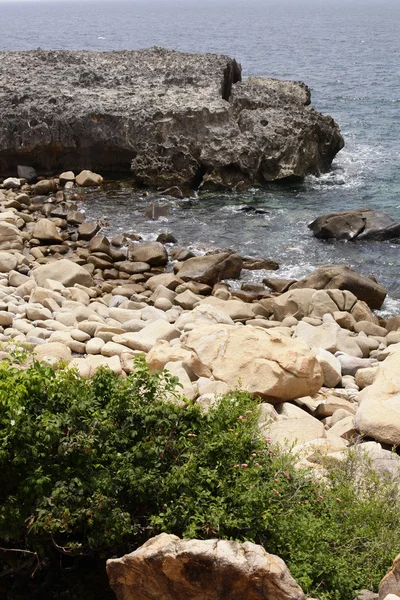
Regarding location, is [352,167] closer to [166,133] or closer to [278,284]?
[166,133]

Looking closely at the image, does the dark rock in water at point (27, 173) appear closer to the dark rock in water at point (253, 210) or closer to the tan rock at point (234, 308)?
the dark rock in water at point (253, 210)

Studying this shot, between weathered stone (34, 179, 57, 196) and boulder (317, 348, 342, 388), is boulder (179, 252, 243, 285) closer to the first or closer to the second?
boulder (317, 348, 342, 388)

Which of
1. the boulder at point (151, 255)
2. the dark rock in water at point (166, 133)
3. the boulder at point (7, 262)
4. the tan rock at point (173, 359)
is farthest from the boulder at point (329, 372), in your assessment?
the dark rock in water at point (166, 133)

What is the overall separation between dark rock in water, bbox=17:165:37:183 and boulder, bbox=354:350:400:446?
761 inches

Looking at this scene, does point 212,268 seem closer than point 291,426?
No

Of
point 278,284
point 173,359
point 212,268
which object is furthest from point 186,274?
point 173,359

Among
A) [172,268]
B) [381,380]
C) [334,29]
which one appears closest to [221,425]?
[381,380]

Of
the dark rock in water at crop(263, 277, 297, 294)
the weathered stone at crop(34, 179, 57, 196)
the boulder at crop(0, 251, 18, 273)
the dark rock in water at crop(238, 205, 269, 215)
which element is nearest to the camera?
the boulder at crop(0, 251, 18, 273)

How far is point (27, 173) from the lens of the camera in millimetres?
28562

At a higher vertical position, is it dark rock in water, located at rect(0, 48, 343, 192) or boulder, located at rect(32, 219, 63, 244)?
dark rock in water, located at rect(0, 48, 343, 192)

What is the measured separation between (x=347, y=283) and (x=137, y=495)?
13.1 metres

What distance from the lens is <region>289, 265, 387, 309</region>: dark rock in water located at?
19.9 metres

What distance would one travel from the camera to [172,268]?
2202cm

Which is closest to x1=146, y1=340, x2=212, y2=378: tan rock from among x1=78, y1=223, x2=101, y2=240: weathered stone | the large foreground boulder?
the large foreground boulder
